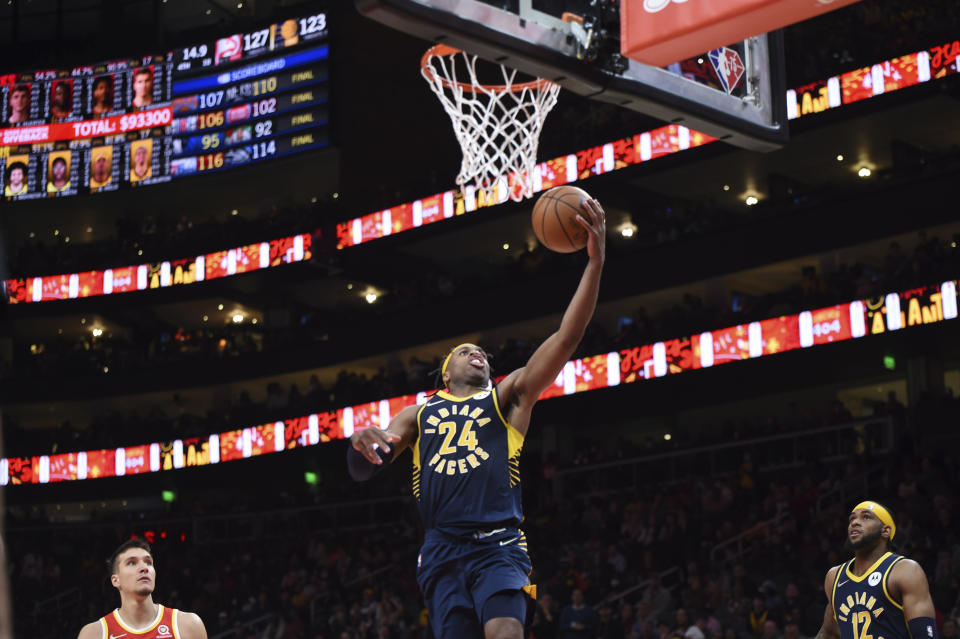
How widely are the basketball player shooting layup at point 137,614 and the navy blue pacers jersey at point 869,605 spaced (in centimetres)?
406

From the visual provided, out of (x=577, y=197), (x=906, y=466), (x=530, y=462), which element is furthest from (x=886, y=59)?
(x=577, y=197)

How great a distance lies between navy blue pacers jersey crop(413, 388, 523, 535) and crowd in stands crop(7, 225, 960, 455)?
717 inches

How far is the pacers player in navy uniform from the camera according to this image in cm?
780

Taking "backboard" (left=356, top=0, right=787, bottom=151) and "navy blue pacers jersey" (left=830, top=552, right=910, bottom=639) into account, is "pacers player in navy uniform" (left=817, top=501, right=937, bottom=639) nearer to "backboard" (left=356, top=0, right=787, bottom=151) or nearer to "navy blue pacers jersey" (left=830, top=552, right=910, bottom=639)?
"navy blue pacers jersey" (left=830, top=552, right=910, bottom=639)

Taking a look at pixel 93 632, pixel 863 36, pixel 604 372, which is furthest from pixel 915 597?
pixel 863 36

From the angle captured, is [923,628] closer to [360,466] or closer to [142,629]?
[360,466]

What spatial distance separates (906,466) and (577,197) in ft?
50.1

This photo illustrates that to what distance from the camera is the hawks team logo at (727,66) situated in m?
8.05

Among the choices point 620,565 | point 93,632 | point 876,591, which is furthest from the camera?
point 620,565

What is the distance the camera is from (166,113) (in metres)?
34.7

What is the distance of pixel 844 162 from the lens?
2978cm

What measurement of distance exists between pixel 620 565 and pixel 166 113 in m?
20.5

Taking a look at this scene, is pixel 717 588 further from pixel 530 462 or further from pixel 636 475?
pixel 530 462

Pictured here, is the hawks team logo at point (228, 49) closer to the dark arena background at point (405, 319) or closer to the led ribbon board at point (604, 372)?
the dark arena background at point (405, 319)
